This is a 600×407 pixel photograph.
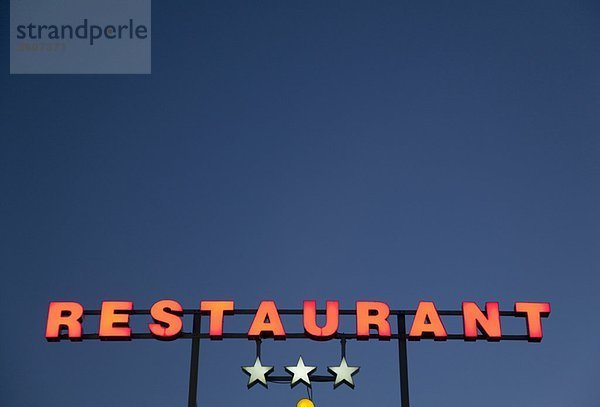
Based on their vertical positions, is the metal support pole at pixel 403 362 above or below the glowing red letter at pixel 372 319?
below

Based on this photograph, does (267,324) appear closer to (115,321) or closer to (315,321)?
(315,321)

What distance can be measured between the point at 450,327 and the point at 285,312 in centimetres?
496

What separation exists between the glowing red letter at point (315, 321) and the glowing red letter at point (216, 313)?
146 cm

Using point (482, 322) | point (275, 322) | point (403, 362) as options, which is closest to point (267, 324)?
point (275, 322)

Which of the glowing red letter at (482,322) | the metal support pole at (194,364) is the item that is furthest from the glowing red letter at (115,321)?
the glowing red letter at (482,322)

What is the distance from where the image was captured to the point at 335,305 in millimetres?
15609

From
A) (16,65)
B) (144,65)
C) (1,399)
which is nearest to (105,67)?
(144,65)

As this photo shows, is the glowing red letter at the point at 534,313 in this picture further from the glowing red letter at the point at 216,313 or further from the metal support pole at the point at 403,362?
the glowing red letter at the point at 216,313

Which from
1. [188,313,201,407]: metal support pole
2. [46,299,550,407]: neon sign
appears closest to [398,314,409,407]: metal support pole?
[46,299,550,407]: neon sign

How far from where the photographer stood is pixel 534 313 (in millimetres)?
15875

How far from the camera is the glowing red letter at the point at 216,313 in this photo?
1531cm

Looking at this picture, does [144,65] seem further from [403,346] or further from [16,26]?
[403,346]

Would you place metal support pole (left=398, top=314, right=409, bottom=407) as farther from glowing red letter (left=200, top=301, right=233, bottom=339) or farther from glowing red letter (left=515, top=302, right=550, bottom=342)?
glowing red letter (left=200, top=301, right=233, bottom=339)

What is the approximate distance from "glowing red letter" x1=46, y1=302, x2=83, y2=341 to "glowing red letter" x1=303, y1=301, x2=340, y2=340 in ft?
14.1
